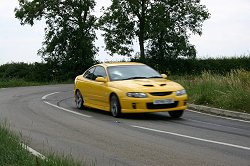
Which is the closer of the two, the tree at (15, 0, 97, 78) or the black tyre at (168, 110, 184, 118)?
the black tyre at (168, 110, 184, 118)

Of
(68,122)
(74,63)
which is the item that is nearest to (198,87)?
(68,122)

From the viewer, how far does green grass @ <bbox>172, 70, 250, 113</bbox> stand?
51.4ft

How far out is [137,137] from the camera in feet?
34.4

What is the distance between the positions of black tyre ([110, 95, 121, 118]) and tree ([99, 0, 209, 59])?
124ft

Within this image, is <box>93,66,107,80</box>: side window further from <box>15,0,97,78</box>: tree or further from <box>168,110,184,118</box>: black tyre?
<box>15,0,97,78</box>: tree

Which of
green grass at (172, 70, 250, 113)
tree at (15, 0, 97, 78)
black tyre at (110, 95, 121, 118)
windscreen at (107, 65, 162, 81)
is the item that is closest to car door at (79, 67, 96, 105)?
windscreen at (107, 65, 162, 81)

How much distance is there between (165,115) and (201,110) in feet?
5.93

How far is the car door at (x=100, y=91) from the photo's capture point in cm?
1490

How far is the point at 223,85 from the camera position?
18.8m

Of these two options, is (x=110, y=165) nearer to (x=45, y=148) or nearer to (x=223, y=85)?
(x=45, y=148)

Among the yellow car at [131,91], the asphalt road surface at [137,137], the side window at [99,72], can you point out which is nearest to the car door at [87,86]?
the yellow car at [131,91]

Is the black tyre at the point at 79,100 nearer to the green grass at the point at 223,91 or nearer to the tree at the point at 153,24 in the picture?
the green grass at the point at 223,91

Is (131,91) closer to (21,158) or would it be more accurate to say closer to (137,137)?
(137,137)

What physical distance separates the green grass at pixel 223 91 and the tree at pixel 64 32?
93.8ft
